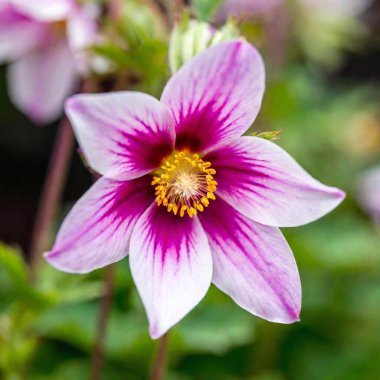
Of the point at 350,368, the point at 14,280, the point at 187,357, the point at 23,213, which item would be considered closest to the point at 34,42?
the point at 14,280

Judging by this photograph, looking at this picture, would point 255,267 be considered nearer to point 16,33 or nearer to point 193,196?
point 193,196

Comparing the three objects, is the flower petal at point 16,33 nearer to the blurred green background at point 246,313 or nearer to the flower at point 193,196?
the blurred green background at point 246,313

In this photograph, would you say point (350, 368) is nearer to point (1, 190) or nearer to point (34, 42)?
point (34, 42)

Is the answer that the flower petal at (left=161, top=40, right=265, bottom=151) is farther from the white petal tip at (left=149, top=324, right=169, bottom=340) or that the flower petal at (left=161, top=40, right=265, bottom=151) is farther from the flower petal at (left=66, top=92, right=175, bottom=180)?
the white petal tip at (left=149, top=324, right=169, bottom=340)

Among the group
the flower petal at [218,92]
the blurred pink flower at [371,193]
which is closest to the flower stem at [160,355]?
the flower petal at [218,92]

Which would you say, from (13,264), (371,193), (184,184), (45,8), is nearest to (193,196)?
(184,184)
